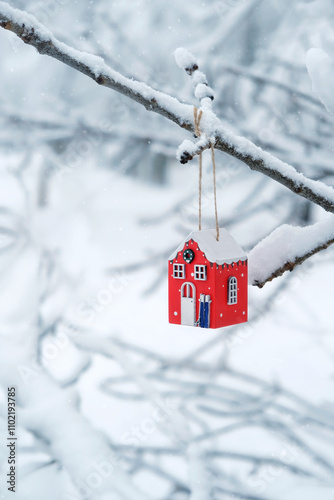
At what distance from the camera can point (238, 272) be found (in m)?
0.91

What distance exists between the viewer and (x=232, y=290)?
907mm

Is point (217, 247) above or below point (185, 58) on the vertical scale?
below

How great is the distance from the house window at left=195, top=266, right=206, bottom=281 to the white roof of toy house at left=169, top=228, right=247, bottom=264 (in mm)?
24

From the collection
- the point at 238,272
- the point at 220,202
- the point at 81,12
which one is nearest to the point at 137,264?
the point at 220,202

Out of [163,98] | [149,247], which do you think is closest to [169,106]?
[163,98]

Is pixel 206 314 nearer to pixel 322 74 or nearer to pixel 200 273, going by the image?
pixel 200 273

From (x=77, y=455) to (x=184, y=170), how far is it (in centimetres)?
103

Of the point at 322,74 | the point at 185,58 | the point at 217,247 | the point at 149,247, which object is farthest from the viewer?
the point at 149,247

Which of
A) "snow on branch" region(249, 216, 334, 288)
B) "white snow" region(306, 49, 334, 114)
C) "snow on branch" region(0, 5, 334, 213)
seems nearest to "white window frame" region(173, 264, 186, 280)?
"snow on branch" region(249, 216, 334, 288)

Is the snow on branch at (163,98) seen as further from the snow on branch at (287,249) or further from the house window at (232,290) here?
the house window at (232,290)

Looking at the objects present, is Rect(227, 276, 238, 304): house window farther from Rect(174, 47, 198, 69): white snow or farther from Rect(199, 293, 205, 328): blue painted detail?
Rect(174, 47, 198, 69): white snow

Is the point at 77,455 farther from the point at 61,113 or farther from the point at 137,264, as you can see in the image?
the point at 61,113

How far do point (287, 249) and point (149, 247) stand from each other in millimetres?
1043

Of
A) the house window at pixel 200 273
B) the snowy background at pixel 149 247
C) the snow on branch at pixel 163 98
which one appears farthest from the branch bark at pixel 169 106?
the snowy background at pixel 149 247
